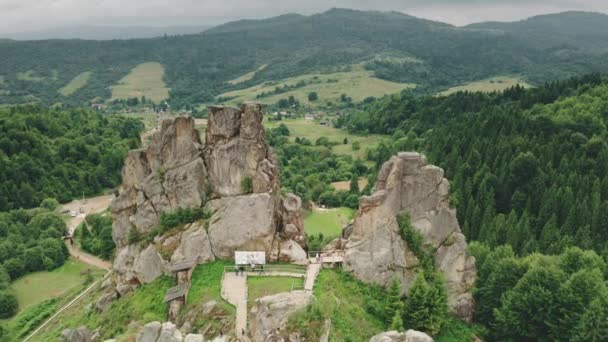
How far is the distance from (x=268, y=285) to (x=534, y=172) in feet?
209

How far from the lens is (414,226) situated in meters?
55.7

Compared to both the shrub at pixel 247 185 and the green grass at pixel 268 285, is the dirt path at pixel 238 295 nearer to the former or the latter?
the green grass at pixel 268 285

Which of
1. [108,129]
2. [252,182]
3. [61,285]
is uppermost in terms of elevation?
[252,182]

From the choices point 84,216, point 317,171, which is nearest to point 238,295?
point 84,216

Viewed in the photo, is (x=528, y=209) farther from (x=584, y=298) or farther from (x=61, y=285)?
(x=61, y=285)

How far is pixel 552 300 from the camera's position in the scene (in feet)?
169

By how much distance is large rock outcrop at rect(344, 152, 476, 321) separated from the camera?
5488cm

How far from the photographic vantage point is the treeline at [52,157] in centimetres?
13562

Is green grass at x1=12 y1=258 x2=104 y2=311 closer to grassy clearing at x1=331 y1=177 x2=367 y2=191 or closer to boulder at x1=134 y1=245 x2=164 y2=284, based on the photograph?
boulder at x1=134 y1=245 x2=164 y2=284

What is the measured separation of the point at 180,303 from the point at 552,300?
119 ft

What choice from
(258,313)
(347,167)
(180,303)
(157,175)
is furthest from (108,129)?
(258,313)

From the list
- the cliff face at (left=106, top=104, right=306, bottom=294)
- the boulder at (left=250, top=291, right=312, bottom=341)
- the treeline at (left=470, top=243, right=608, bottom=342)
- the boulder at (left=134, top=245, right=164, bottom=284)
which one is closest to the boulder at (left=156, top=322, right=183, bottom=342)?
the boulder at (left=250, top=291, right=312, bottom=341)

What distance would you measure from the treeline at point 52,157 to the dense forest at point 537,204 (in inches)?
3220

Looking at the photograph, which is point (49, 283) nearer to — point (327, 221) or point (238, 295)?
point (327, 221)
